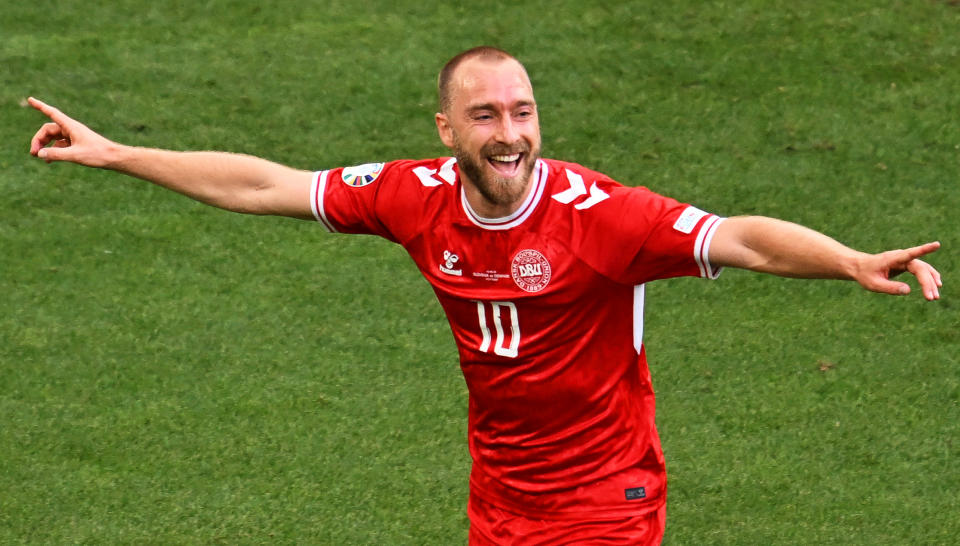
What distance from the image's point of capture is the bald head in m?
5.11

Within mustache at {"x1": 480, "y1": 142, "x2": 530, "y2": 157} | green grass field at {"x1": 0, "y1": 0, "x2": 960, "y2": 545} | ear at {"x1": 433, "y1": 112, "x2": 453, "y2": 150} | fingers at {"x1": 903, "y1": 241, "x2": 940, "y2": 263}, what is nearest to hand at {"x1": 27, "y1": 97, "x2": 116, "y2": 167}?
ear at {"x1": 433, "y1": 112, "x2": 453, "y2": 150}

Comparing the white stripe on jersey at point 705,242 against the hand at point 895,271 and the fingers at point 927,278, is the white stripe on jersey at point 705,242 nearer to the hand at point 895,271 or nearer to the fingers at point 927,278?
the hand at point 895,271

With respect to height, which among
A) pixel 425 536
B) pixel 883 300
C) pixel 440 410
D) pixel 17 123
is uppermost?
pixel 17 123

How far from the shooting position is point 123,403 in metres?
8.17

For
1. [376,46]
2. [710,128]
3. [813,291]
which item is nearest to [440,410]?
[813,291]

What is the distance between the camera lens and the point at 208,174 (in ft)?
18.3

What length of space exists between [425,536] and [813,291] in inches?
121

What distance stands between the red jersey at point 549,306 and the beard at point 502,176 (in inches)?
3.5

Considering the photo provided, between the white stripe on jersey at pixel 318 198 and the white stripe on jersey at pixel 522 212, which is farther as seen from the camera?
the white stripe on jersey at pixel 318 198

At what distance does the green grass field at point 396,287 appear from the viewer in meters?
7.48

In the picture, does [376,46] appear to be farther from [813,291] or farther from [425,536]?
[425,536]

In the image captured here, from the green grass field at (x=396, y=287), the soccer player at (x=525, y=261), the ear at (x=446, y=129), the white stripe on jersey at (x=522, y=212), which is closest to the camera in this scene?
the soccer player at (x=525, y=261)

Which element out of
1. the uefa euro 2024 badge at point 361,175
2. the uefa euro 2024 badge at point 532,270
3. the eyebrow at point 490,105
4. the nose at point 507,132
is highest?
the eyebrow at point 490,105

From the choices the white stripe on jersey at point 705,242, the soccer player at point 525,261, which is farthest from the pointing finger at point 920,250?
the white stripe on jersey at point 705,242
